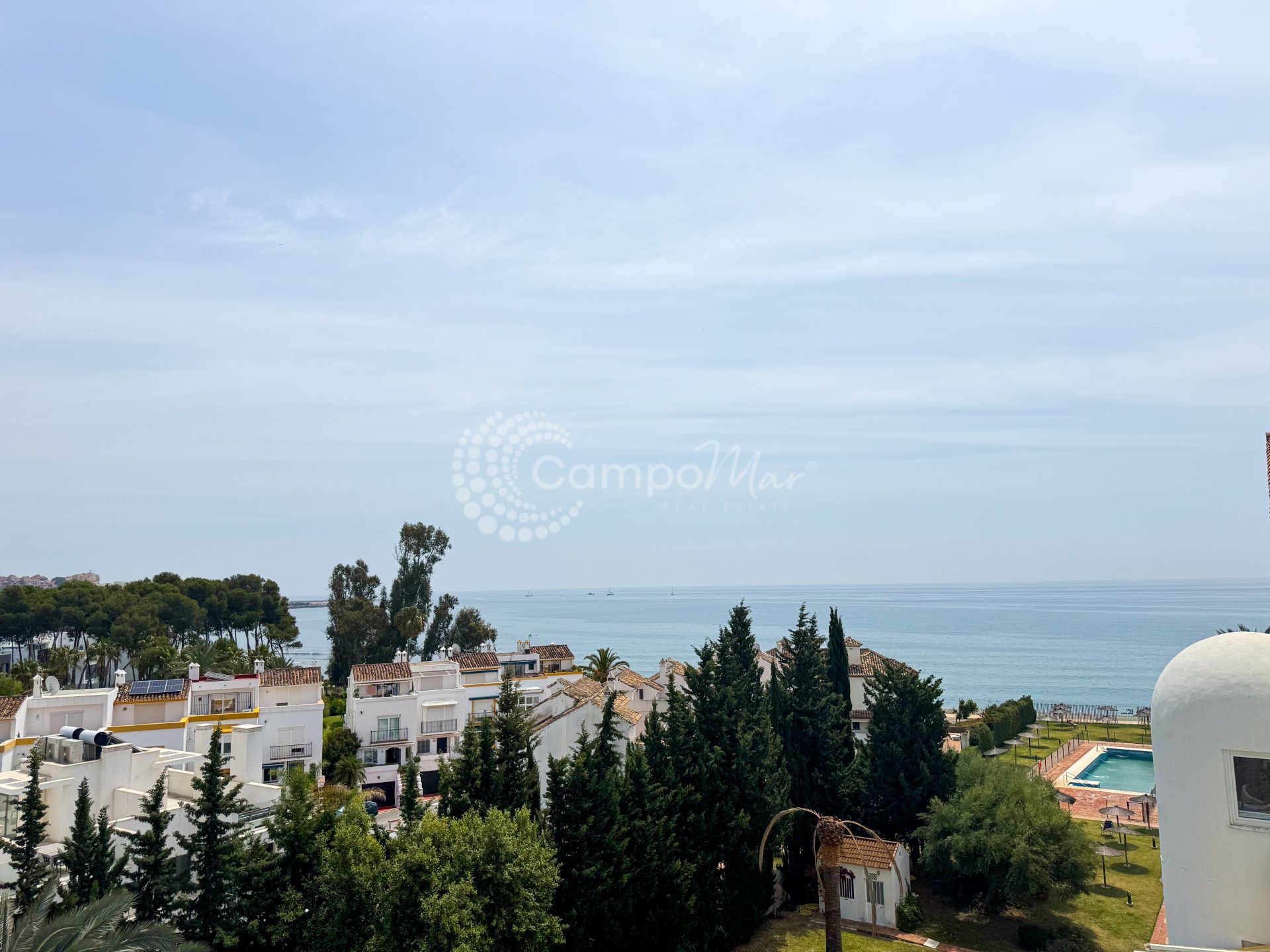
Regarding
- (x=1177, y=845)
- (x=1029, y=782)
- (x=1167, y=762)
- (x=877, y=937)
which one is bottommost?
(x=877, y=937)

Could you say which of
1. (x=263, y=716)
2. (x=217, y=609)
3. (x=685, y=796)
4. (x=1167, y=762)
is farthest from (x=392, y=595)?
(x=1167, y=762)

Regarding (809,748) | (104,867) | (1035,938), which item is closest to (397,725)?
(809,748)

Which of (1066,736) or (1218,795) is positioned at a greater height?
(1218,795)

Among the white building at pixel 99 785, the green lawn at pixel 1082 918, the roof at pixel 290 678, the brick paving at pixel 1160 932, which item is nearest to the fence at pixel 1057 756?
the green lawn at pixel 1082 918

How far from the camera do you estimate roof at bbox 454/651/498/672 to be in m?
69.8

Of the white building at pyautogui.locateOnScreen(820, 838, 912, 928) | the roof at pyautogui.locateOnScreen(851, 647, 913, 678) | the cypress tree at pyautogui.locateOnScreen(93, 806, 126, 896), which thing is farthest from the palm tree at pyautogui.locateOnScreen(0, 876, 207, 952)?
the roof at pyautogui.locateOnScreen(851, 647, 913, 678)

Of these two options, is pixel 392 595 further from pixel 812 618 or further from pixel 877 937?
pixel 877 937

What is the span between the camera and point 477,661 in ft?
237

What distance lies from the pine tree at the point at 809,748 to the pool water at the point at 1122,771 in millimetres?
25077

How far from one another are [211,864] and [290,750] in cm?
2759

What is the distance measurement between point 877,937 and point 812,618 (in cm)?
1357

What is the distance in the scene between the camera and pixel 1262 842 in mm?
17172

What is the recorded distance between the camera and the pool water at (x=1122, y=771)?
171 ft

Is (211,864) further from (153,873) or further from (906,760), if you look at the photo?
(906,760)
